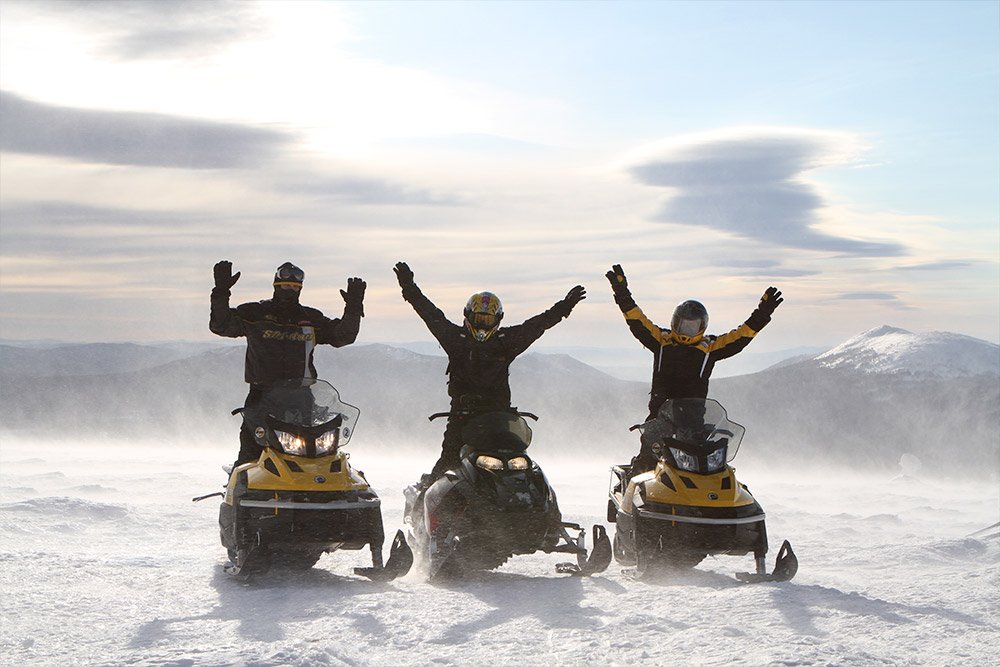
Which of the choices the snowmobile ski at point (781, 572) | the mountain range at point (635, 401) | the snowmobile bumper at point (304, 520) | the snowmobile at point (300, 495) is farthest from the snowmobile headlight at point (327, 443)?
the mountain range at point (635, 401)

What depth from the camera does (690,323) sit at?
360 inches

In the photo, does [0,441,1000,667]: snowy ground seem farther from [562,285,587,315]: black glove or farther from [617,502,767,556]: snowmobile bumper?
[562,285,587,315]: black glove

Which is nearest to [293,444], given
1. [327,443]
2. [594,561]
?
[327,443]

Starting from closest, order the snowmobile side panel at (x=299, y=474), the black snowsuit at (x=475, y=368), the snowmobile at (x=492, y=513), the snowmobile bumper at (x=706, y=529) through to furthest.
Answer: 1. the snowmobile side panel at (x=299, y=474)
2. the snowmobile at (x=492, y=513)
3. the snowmobile bumper at (x=706, y=529)
4. the black snowsuit at (x=475, y=368)

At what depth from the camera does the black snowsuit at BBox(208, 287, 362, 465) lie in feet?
28.3

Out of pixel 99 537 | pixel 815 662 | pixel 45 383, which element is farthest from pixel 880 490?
pixel 45 383

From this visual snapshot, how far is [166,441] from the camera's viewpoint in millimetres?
30641

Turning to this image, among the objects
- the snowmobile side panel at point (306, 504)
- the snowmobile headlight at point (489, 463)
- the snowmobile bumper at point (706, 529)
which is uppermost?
the snowmobile headlight at point (489, 463)

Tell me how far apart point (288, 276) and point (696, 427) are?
12.0 ft

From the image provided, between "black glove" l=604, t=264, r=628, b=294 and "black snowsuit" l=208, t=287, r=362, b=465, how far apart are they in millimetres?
2642

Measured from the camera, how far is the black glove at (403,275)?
9.71 meters

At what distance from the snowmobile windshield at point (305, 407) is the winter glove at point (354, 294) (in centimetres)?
99

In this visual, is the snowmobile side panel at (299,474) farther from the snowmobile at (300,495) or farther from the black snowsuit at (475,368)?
the black snowsuit at (475,368)

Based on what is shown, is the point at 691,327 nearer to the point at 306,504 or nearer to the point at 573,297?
the point at 573,297
